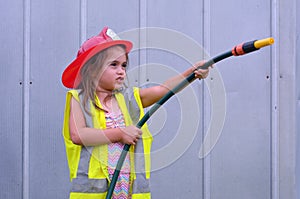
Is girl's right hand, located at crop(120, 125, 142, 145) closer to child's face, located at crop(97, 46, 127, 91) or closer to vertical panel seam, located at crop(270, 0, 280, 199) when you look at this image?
child's face, located at crop(97, 46, 127, 91)

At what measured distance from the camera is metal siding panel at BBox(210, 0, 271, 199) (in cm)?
314

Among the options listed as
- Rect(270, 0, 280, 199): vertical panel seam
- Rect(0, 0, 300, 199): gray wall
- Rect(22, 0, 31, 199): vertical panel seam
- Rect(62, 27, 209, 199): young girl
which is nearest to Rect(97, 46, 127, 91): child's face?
Rect(62, 27, 209, 199): young girl

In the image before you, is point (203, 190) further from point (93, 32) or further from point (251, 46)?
point (251, 46)

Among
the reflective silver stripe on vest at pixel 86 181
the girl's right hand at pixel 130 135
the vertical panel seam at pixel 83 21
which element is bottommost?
the reflective silver stripe on vest at pixel 86 181

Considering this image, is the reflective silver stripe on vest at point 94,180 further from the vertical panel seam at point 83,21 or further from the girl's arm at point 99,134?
the vertical panel seam at point 83,21

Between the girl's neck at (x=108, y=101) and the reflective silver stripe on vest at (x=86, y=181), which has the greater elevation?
the girl's neck at (x=108, y=101)

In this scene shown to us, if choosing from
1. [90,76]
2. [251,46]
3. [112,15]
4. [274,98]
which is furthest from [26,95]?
[251,46]

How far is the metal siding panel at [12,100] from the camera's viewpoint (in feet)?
10.2

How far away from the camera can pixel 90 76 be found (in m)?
2.35

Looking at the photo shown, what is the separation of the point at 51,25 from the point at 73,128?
97cm

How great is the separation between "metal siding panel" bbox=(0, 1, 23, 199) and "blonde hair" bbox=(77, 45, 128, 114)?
831 millimetres

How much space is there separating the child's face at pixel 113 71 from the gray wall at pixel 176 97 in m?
0.74

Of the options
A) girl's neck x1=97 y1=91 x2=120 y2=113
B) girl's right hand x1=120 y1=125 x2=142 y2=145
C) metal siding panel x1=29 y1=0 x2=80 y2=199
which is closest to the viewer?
girl's right hand x1=120 y1=125 x2=142 y2=145

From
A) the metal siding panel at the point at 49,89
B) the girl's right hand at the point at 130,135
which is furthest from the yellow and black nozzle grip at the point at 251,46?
the metal siding panel at the point at 49,89
